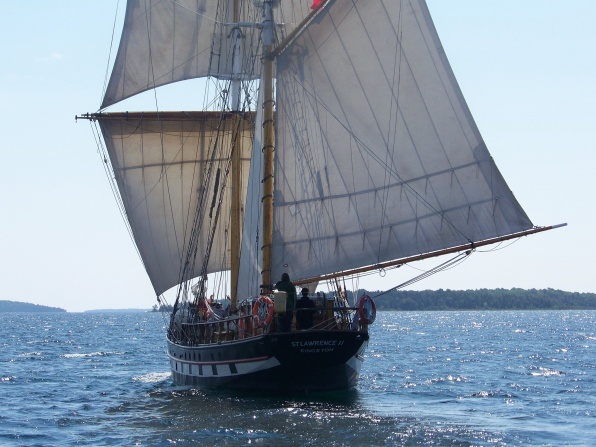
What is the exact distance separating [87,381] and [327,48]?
736 inches

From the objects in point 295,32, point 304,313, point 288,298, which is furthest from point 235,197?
point 288,298

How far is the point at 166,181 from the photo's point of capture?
46125 millimetres

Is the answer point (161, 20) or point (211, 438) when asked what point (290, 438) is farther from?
point (161, 20)

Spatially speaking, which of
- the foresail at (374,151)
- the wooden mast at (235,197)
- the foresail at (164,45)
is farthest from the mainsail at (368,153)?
the foresail at (164,45)

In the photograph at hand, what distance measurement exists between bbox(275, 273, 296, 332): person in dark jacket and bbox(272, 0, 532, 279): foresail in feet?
3.97

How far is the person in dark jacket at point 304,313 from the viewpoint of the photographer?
30.4m

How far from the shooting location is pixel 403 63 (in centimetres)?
3025

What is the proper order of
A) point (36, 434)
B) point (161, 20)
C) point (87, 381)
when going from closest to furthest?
1. point (36, 434)
2. point (87, 381)
3. point (161, 20)

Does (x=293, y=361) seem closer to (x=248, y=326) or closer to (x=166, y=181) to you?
(x=248, y=326)

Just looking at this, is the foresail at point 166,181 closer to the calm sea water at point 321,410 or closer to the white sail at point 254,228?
the calm sea water at point 321,410

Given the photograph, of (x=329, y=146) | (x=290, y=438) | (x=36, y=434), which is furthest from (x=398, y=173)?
(x=36, y=434)

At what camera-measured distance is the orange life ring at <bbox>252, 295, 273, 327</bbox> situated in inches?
1145

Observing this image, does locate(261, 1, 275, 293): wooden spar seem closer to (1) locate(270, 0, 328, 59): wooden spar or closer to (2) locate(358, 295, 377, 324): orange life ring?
(1) locate(270, 0, 328, 59): wooden spar

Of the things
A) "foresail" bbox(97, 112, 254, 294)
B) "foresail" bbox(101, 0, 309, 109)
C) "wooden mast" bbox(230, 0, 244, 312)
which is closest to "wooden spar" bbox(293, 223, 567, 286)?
"wooden mast" bbox(230, 0, 244, 312)
